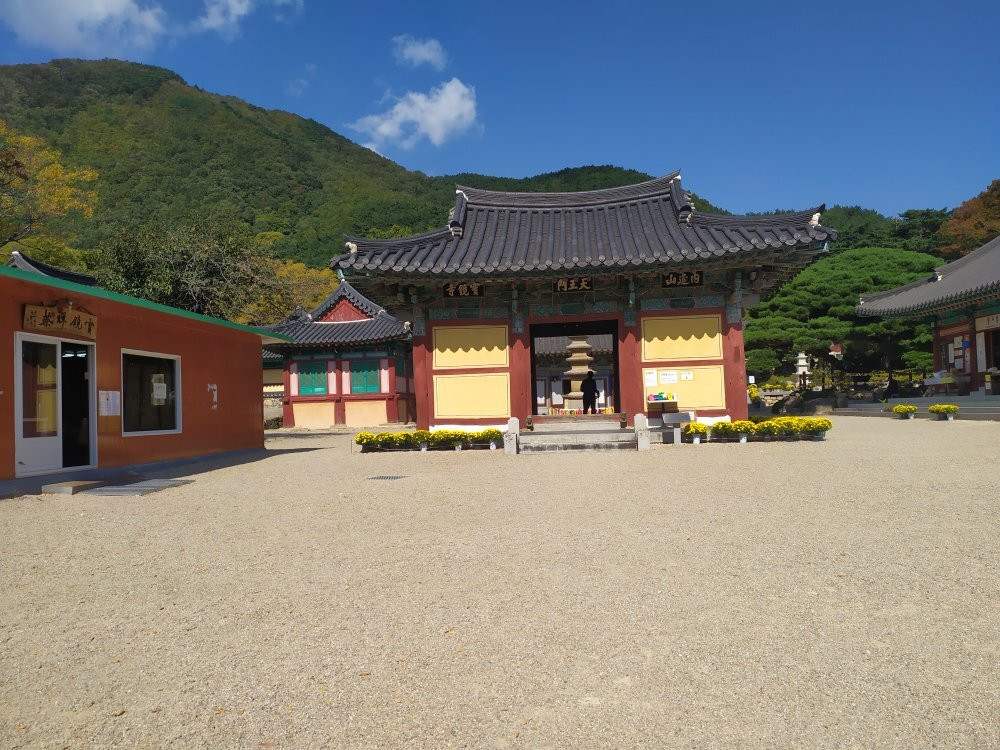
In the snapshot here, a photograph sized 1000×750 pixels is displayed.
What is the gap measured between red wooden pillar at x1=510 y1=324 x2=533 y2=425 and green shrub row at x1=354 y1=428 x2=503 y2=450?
87 cm

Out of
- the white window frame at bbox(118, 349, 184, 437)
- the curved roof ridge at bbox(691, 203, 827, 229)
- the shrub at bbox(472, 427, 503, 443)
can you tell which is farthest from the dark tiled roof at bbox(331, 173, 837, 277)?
the white window frame at bbox(118, 349, 184, 437)

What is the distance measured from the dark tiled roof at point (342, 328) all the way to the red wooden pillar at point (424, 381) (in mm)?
12102

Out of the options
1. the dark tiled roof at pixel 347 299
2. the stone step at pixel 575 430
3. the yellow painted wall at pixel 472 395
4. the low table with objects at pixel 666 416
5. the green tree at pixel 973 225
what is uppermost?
the green tree at pixel 973 225

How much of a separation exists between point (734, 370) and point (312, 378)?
19997 millimetres

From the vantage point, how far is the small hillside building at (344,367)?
2786 centimetres

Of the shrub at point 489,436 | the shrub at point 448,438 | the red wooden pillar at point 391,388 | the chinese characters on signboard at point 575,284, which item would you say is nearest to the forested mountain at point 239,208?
the red wooden pillar at point 391,388

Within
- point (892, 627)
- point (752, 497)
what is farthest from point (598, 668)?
point (752, 497)

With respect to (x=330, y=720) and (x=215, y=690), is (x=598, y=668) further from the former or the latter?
(x=215, y=690)

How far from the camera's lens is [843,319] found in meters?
31.5

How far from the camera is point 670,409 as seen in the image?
46.0 ft

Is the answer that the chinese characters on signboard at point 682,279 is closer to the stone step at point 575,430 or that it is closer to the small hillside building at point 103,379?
the stone step at point 575,430

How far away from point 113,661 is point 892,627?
3846mm

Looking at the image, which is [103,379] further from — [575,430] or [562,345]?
[562,345]

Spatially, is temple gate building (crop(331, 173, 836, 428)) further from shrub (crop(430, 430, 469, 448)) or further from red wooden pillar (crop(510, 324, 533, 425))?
shrub (crop(430, 430, 469, 448))
